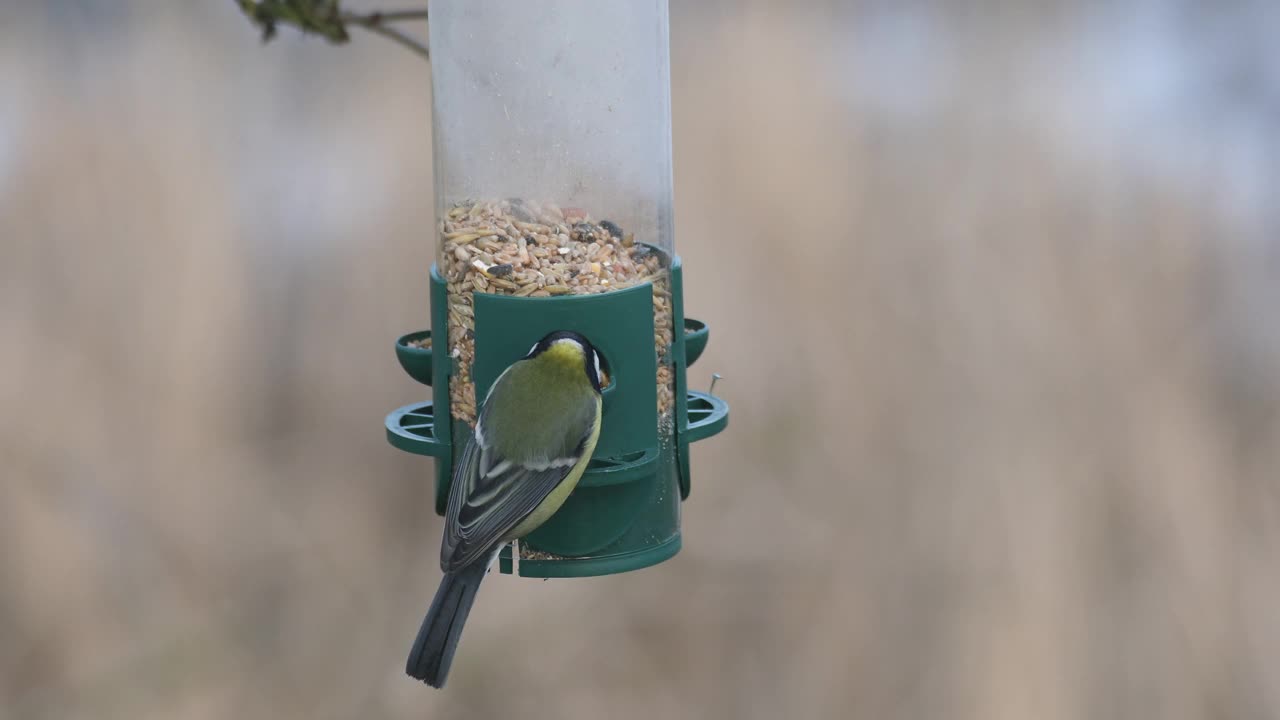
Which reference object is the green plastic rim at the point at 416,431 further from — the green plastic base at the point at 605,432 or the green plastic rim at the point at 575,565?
the green plastic rim at the point at 575,565

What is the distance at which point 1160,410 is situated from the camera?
18.1ft

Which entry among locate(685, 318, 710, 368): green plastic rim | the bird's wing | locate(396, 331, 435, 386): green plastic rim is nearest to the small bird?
the bird's wing

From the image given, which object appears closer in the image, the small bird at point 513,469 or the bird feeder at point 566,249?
the small bird at point 513,469

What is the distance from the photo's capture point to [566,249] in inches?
148

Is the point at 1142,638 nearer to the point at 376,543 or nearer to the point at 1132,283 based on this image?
the point at 1132,283

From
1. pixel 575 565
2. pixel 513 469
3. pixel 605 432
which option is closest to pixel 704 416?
pixel 605 432

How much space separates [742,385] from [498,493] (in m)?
2.16

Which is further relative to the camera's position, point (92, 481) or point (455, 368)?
point (92, 481)

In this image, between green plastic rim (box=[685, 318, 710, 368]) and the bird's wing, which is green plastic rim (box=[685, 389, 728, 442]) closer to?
green plastic rim (box=[685, 318, 710, 368])

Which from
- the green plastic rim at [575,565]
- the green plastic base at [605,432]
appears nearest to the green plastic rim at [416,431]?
the green plastic base at [605,432]

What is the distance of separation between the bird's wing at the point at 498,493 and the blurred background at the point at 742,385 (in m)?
1.87

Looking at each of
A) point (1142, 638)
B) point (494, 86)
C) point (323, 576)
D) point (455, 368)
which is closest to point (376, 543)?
point (323, 576)

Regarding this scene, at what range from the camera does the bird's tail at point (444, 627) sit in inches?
137

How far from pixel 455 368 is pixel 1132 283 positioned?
293 centimetres
